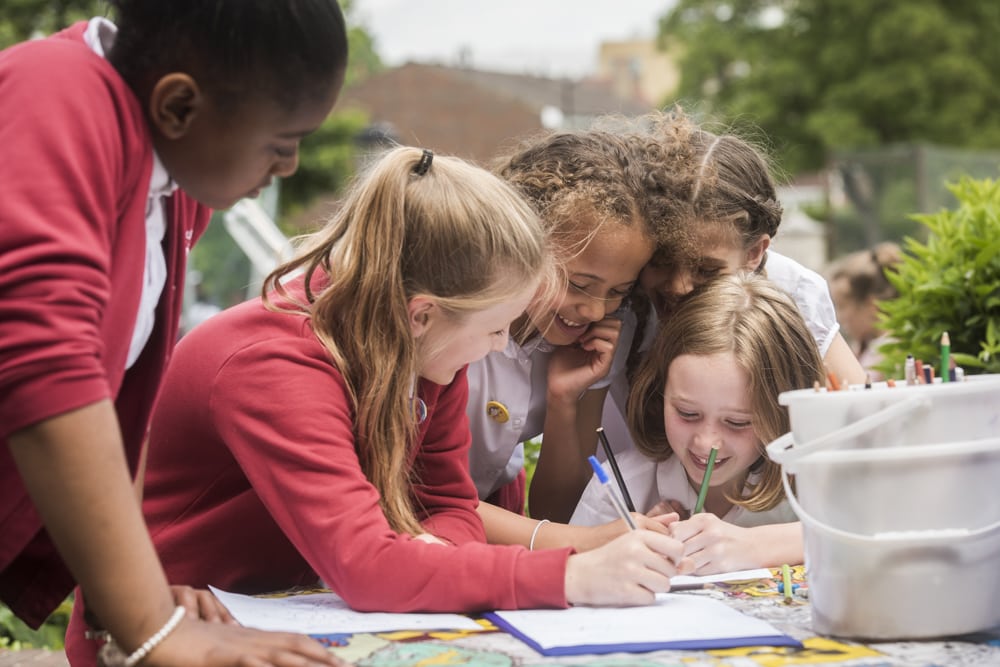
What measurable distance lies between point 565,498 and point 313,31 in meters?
1.73

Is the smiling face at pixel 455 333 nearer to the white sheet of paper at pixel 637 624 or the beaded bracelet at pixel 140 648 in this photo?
the white sheet of paper at pixel 637 624

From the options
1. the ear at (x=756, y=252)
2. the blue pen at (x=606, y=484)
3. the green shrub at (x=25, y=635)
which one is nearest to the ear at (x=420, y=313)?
the blue pen at (x=606, y=484)

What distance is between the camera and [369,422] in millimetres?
2027

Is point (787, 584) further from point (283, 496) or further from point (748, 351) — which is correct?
point (283, 496)

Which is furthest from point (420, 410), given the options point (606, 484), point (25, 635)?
point (25, 635)

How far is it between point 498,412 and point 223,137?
1423 mm

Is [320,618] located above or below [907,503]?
below

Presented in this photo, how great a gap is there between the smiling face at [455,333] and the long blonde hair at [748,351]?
0.64 metres

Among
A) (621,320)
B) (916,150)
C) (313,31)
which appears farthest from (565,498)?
(916,150)

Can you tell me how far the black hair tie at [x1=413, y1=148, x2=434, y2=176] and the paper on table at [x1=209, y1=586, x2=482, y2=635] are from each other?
738 millimetres

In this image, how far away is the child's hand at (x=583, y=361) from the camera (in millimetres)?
2865

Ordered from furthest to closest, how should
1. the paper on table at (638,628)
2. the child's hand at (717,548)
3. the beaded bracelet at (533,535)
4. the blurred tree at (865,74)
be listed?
the blurred tree at (865,74), the beaded bracelet at (533,535), the child's hand at (717,548), the paper on table at (638,628)

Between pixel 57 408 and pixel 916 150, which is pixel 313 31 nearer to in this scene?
pixel 57 408

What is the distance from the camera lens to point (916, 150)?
539 inches
